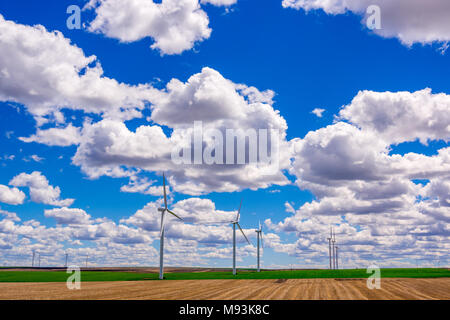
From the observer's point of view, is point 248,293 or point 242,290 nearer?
point 248,293

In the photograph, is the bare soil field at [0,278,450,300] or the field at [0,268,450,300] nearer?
the bare soil field at [0,278,450,300]

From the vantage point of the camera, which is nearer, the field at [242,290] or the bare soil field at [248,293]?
the bare soil field at [248,293]

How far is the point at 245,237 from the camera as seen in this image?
166m

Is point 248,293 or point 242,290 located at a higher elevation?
point 248,293
